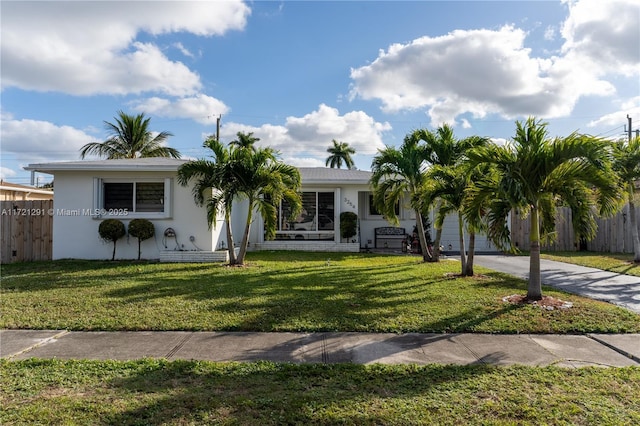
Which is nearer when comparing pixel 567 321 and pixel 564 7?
pixel 567 321

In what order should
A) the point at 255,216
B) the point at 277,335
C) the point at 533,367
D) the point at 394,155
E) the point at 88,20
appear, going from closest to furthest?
the point at 533,367 < the point at 277,335 < the point at 88,20 < the point at 394,155 < the point at 255,216

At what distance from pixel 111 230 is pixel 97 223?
0.97 m

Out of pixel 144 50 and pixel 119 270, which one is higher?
pixel 144 50

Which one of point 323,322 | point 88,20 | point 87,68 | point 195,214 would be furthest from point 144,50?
point 323,322

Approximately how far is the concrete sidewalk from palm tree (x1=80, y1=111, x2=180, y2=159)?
22.3 metres

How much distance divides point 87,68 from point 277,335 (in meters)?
12.4

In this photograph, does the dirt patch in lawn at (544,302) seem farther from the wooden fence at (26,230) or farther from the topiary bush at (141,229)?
the wooden fence at (26,230)

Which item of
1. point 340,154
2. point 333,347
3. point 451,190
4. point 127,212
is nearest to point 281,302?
point 333,347

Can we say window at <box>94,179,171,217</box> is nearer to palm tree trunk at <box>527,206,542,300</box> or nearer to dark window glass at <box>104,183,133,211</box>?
dark window glass at <box>104,183,133,211</box>

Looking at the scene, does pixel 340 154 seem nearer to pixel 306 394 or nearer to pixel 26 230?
pixel 26 230

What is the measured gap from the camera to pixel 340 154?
42250 mm

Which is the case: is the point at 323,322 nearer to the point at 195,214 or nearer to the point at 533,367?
the point at 533,367

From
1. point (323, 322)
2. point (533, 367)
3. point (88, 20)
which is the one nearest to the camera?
point (533, 367)

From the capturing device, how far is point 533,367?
379 cm
